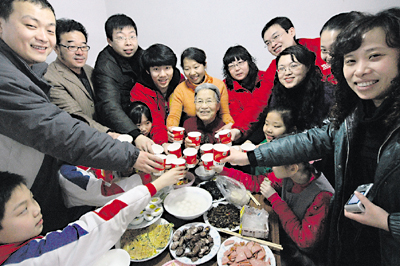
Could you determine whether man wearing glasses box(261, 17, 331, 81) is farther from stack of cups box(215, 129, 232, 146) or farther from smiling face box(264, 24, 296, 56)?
stack of cups box(215, 129, 232, 146)

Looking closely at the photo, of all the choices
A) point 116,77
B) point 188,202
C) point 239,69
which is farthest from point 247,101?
point 116,77

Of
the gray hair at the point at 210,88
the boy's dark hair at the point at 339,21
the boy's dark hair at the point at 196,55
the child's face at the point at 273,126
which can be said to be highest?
the boy's dark hair at the point at 339,21

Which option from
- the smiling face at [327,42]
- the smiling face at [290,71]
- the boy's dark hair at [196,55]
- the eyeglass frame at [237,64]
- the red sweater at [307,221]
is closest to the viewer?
the red sweater at [307,221]

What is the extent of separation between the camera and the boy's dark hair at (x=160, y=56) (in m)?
2.18

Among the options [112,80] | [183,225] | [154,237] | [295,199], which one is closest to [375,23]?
[295,199]

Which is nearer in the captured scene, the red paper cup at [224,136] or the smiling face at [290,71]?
the smiling face at [290,71]

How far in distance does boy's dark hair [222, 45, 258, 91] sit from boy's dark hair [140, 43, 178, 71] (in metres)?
0.52

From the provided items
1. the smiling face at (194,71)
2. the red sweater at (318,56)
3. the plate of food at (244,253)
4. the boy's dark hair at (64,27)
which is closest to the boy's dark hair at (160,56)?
the smiling face at (194,71)

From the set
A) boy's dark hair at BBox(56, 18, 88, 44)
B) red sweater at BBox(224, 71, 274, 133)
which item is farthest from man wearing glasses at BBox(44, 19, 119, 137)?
red sweater at BBox(224, 71, 274, 133)

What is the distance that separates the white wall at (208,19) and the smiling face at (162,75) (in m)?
0.19

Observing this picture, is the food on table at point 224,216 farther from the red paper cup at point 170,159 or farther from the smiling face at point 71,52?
the smiling face at point 71,52

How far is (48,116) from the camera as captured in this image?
1247mm

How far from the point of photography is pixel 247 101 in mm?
2074

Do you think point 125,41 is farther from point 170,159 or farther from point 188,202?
point 188,202
